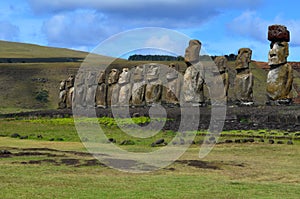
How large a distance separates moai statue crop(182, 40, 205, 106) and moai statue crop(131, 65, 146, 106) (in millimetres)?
4166

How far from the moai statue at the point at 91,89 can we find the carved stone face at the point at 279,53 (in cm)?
1528

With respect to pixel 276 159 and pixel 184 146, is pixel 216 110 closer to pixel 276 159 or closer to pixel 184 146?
pixel 184 146

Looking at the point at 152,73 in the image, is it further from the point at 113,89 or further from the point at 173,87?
the point at 113,89

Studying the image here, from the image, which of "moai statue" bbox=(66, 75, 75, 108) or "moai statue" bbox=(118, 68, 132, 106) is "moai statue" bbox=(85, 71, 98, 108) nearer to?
"moai statue" bbox=(66, 75, 75, 108)

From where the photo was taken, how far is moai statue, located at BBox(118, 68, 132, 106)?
39.6 metres

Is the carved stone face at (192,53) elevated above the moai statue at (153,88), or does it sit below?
above

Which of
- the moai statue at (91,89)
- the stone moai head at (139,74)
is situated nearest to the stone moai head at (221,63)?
the stone moai head at (139,74)

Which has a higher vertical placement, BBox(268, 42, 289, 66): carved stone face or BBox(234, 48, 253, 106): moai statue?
BBox(268, 42, 289, 66): carved stone face

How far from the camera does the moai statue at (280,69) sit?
103 feet

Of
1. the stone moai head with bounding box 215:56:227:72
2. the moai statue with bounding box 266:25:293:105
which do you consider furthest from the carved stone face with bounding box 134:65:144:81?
the moai statue with bounding box 266:25:293:105

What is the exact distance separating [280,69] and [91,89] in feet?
53.2

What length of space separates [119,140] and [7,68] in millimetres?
61189

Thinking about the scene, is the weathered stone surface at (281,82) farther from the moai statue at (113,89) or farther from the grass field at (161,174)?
the moai statue at (113,89)

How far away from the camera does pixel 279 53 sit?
31328mm
